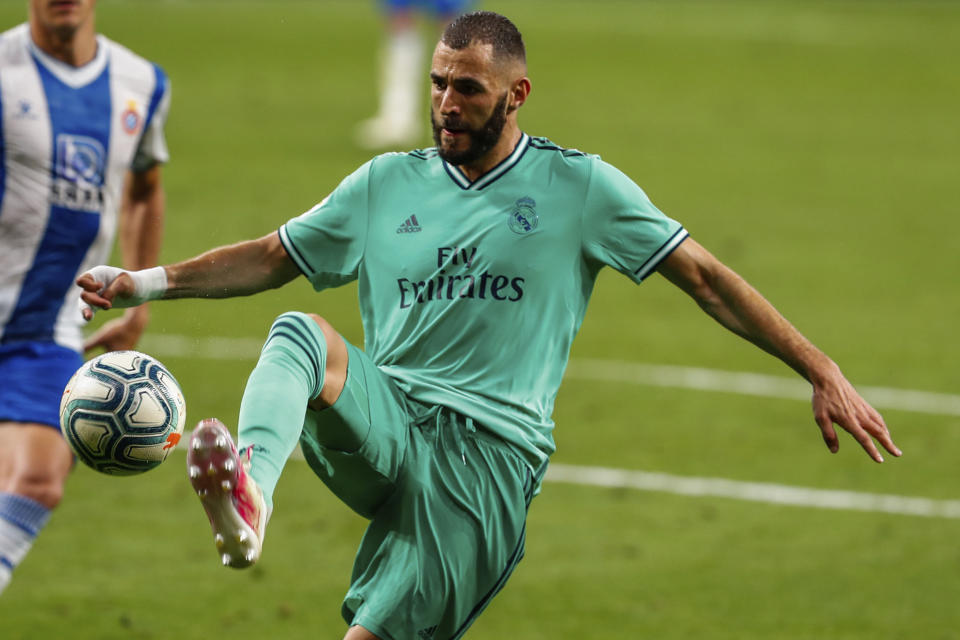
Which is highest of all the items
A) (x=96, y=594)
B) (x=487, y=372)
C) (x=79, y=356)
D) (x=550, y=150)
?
(x=550, y=150)

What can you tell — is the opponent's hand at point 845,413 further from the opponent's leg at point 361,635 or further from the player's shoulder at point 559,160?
the opponent's leg at point 361,635

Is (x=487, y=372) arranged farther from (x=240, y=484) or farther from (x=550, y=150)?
(x=240, y=484)

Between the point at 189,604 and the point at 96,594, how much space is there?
1.43ft

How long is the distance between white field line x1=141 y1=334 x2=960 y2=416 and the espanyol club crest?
12.5ft

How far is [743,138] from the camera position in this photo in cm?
1970

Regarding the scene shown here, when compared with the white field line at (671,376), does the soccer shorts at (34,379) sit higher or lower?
higher

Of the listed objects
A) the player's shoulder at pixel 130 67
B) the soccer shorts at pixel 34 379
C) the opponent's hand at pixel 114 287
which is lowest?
the soccer shorts at pixel 34 379

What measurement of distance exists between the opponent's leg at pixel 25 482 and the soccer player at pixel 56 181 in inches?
2.7

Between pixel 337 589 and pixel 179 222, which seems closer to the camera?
pixel 337 589

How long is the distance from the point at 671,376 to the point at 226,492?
6.95 metres

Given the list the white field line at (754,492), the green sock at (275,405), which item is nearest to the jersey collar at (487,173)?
the green sock at (275,405)

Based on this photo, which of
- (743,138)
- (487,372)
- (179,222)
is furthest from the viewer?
(743,138)

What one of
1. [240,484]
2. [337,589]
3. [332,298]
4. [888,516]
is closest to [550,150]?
[240,484]

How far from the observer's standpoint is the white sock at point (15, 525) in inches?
218
